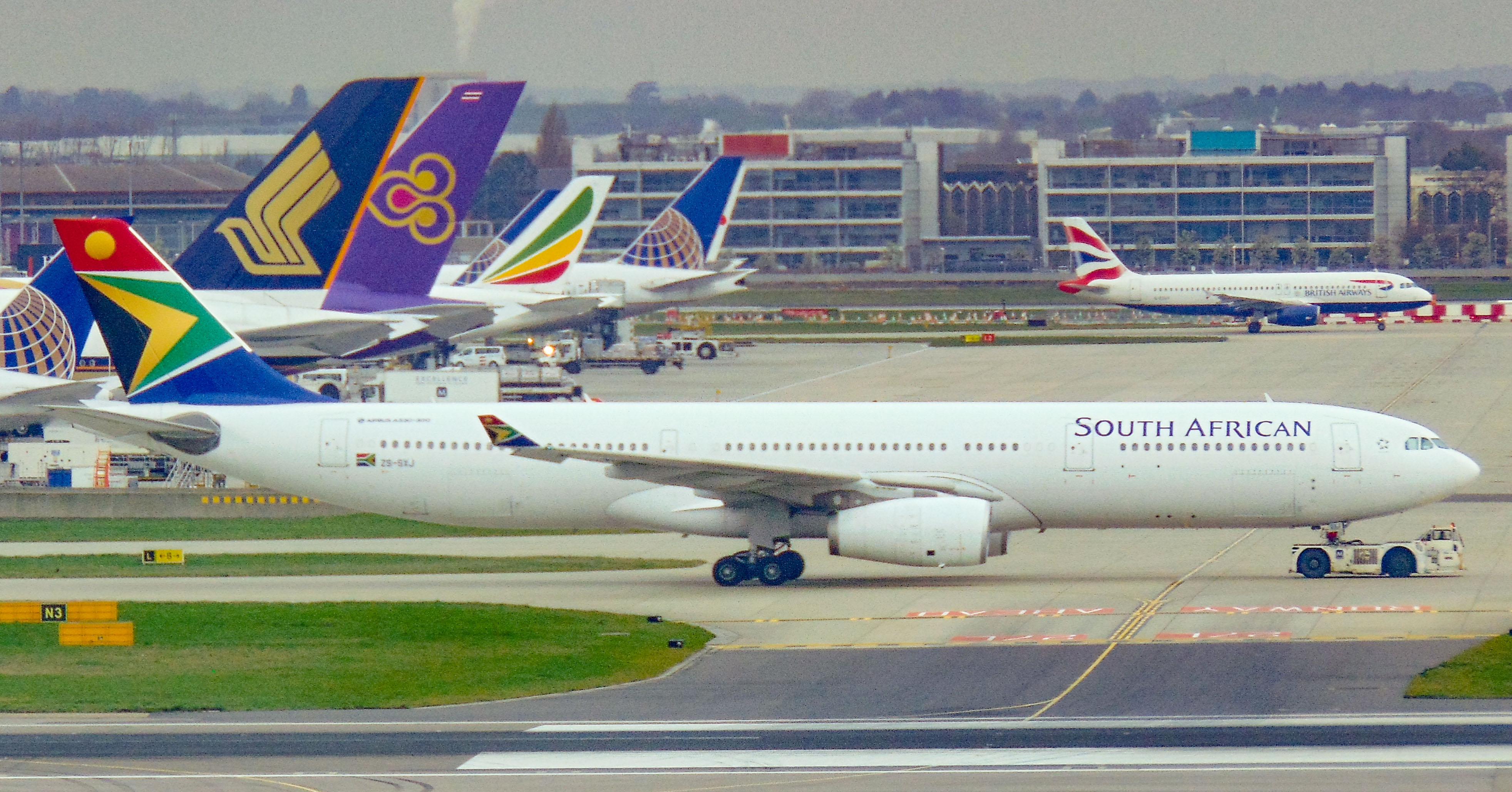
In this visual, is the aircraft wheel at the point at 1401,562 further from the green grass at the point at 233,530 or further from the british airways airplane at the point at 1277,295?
the british airways airplane at the point at 1277,295

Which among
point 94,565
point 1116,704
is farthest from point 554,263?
point 1116,704

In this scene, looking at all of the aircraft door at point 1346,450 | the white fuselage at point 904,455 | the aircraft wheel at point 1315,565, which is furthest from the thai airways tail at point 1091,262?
the aircraft wheel at point 1315,565

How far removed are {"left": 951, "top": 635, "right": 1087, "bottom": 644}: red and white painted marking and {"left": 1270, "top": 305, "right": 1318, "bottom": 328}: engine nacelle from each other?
96356mm

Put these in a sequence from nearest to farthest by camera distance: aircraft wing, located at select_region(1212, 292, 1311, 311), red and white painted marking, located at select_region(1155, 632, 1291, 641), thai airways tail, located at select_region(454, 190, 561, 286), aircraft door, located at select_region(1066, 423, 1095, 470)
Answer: red and white painted marking, located at select_region(1155, 632, 1291, 641) → aircraft door, located at select_region(1066, 423, 1095, 470) → thai airways tail, located at select_region(454, 190, 561, 286) → aircraft wing, located at select_region(1212, 292, 1311, 311)

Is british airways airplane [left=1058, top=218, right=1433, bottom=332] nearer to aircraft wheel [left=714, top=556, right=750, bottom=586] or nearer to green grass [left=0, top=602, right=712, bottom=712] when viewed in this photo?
aircraft wheel [left=714, top=556, right=750, bottom=586]

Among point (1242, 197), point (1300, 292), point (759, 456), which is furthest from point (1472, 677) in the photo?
point (1242, 197)

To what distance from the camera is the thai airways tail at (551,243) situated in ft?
283

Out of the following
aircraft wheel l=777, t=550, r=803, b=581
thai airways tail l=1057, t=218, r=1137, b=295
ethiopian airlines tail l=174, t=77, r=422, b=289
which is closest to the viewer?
aircraft wheel l=777, t=550, r=803, b=581

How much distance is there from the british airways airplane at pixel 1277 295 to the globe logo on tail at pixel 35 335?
8693 centimetres

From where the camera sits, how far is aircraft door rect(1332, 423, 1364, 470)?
3819 centimetres

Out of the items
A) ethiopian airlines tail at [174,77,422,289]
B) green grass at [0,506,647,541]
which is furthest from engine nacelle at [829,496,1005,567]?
ethiopian airlines tail at [174,77,422,289]

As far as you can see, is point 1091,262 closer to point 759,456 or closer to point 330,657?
point 759,456

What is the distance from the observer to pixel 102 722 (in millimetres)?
26422

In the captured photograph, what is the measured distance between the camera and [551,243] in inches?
3393
